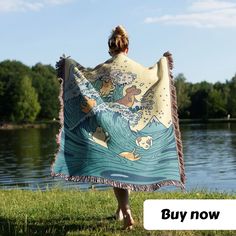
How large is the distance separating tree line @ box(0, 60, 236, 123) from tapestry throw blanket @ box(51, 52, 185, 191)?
97.8 metres

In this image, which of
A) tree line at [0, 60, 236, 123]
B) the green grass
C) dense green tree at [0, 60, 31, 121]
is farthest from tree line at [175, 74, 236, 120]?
the green grass

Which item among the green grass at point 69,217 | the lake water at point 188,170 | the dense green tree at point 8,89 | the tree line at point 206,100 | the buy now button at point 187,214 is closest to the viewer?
the buy now button at point 187,214

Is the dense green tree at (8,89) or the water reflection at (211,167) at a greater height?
the dense green tree at (8,89)

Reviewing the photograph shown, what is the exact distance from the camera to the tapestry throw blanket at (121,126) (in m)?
6.96

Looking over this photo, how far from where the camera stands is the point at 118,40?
7156mm

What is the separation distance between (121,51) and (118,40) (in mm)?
173

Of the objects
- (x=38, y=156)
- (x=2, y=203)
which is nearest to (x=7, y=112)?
(x=38, y=156)

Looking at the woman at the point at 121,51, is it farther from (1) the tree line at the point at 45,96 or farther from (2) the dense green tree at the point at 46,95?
(2) the dense green tree at the point at 46,95

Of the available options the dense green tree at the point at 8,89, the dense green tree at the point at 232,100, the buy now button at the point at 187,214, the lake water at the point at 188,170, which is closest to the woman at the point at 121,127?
the buy now button at the point at 187,214

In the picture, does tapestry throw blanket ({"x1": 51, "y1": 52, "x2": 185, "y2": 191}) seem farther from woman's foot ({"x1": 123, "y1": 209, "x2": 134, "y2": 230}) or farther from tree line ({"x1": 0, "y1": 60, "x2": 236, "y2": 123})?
tree line ({"x1": 0, "y1": 60, "x2": 236, "y2": 123})

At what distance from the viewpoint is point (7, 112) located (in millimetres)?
108062

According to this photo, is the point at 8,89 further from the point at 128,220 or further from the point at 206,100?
the point at 128,220

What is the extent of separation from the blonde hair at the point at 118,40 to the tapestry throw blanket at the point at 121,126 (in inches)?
3.7

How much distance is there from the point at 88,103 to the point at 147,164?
3.59 ft
